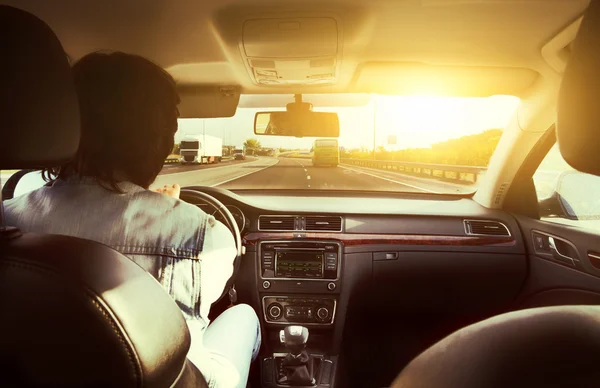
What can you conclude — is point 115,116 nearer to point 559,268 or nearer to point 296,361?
point 296,361

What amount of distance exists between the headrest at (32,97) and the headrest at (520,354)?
3.56ft

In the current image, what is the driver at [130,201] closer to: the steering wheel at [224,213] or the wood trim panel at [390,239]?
the steering wheel at [224,213]

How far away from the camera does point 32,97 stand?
4.01ft

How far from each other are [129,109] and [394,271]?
3.31m

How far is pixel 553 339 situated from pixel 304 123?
3686mm

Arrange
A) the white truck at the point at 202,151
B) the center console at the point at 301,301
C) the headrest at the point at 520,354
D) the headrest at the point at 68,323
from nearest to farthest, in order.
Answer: the headrest at the point at 520,354 < the headrest at the point at 68,323 < the center console at the point at 301,301 < the white truck at the point at 202,151

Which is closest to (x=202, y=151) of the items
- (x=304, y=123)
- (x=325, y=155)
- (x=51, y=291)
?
(x=325, y=155)

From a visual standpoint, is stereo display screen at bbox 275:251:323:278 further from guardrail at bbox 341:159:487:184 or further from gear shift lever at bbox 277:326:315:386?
guardrail at bbox 341:159:487:184

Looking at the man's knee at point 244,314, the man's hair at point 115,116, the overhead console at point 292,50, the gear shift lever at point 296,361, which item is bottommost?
the gear shift lever at point 296,361

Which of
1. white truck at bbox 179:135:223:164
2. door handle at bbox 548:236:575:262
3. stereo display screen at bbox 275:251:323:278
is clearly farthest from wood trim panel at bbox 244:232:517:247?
white truck at bbox 179:135:223:164

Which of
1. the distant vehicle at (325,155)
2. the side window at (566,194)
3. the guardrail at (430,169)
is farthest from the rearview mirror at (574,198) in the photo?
the distant vehicle at (325,155)

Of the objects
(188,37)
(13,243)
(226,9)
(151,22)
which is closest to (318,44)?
(226,9)

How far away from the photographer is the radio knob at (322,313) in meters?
4.39

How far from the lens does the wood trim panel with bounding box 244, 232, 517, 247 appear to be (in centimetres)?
428
